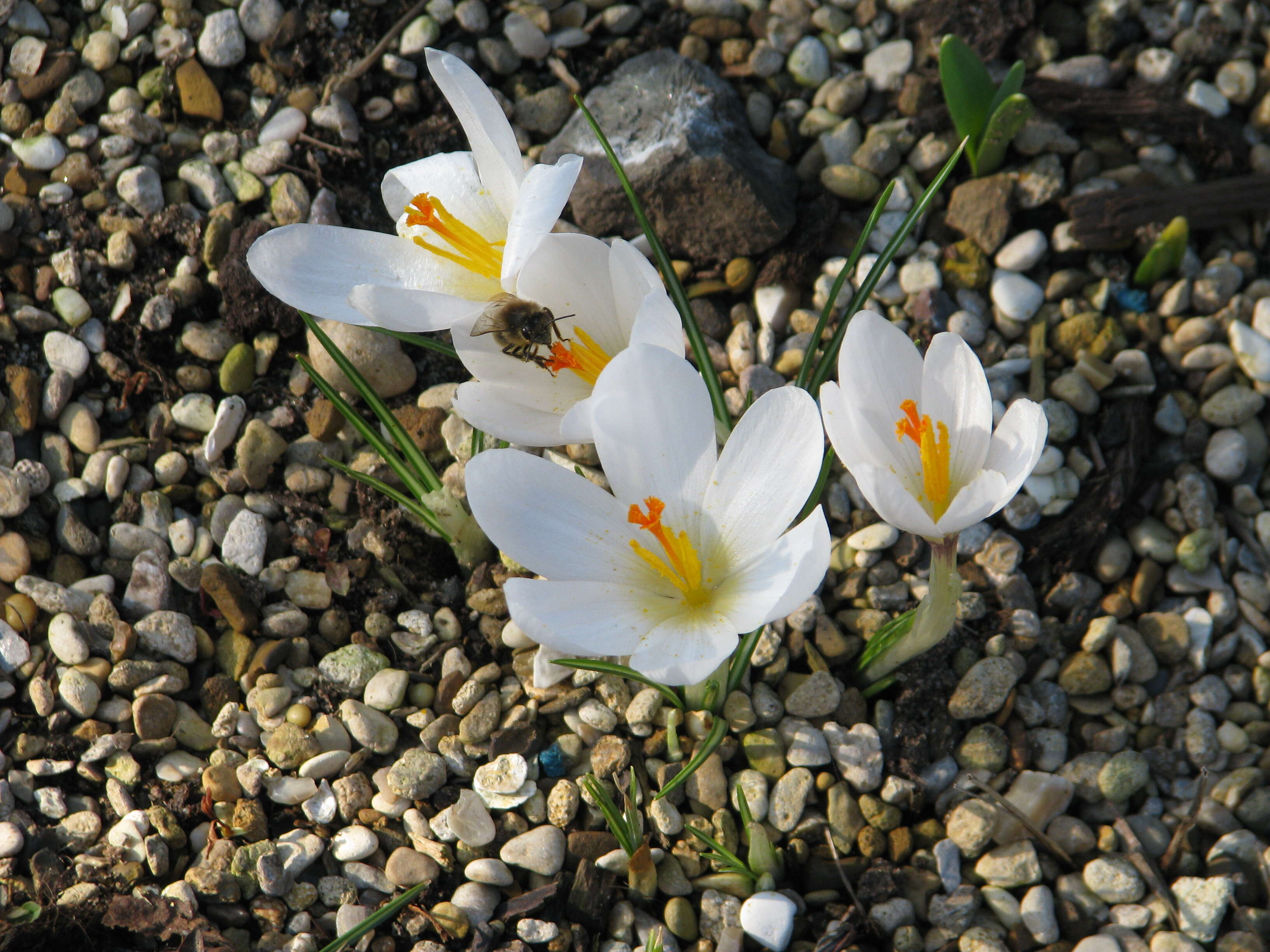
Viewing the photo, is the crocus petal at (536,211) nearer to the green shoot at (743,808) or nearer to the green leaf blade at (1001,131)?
the green shoot at (743,808)

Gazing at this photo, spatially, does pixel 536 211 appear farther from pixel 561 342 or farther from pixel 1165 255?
pixel 1165 255

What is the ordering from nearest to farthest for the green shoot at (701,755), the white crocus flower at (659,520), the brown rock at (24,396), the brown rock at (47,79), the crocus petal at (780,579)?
the crocus petal at (780,579) → the white crocus flower at (659,520) → the green shoot at (701,755) → the brown rock at (24,396) → the brown rock at (47,79)

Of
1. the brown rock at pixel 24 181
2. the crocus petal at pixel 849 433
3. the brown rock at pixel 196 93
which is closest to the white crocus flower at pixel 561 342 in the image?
the crocus petal at pixel 849 433

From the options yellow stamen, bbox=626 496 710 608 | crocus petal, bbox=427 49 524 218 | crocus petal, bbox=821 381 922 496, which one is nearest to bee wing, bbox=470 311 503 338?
crocus petal, bbox=427 49 524 218

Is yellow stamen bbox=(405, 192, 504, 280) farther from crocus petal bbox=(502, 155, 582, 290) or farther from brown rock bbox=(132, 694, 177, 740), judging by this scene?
brown rock bbox=(132, 694, 177, 740)

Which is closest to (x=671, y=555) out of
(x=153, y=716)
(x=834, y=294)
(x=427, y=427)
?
(x=834, y=294)

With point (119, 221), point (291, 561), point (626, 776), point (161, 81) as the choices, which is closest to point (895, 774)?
point (626, 776)

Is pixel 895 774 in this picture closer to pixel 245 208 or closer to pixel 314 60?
pixel 245 208
